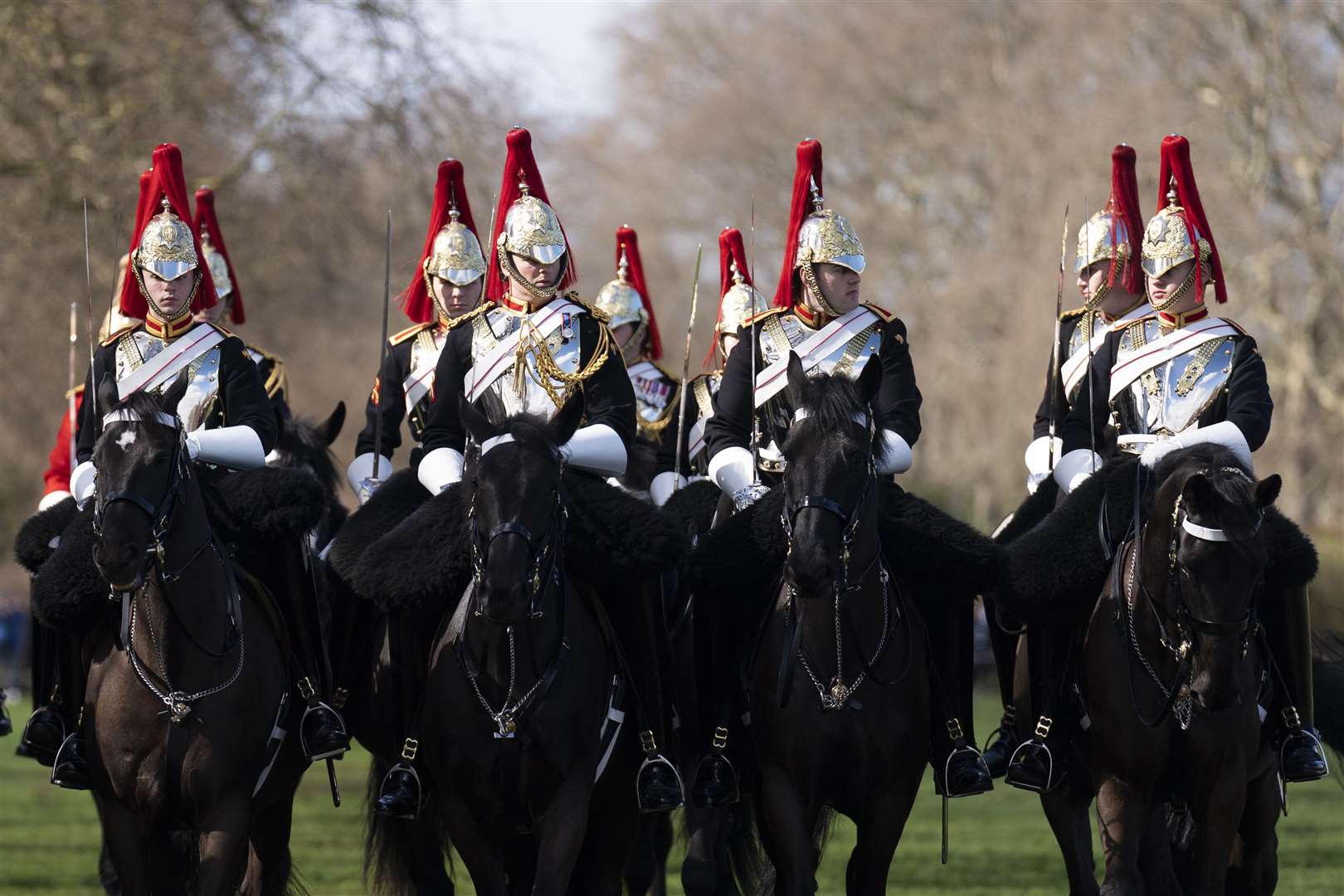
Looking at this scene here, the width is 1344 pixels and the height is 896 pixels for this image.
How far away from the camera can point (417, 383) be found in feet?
34.4

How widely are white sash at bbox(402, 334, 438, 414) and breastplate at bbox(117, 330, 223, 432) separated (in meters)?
1.92

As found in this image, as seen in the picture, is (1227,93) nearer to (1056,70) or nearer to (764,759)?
(1056,70)

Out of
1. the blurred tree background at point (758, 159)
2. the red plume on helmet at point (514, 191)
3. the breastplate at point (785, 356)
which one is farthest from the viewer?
the blurred tree background at point (758, 159)

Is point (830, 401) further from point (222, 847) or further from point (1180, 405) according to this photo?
point (222, 847)

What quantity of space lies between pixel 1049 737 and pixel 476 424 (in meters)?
2.57

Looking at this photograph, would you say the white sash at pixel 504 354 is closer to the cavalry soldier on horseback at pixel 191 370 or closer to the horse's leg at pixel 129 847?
the cavalry soldier on horseback at pixel 191 370

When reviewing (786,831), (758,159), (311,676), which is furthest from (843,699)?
(758,159)

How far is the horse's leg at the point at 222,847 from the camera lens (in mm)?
7473

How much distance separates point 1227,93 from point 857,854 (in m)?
23.8

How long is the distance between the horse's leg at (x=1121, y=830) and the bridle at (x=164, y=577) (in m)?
3.13

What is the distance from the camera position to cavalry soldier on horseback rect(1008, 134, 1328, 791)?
27.4ft

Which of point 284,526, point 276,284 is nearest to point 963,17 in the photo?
point 276,284

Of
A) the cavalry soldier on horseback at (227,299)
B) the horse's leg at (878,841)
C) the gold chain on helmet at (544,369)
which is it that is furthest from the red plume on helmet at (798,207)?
the cavalry soldier on horseback at (227,299)

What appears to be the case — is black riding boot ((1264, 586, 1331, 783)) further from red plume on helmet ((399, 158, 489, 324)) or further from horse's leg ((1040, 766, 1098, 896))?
red plume on helmet ((399, 158, 489, 324))
